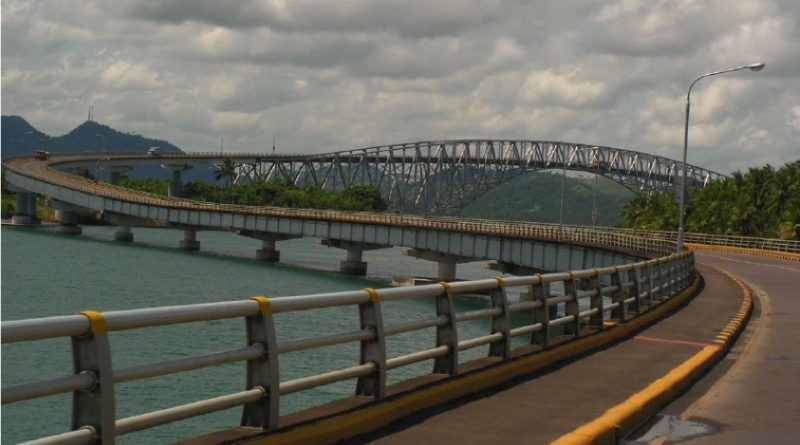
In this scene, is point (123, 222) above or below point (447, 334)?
below

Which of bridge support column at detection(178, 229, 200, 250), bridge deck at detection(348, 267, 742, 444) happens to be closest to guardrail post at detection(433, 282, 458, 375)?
bridge deck at detection(348, 267, 742, 444)

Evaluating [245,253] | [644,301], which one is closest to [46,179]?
[245,253]

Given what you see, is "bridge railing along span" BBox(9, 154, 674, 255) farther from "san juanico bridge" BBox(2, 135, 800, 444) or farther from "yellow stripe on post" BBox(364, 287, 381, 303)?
"yellow stripe on post" BBox(364, 287, 381, 303)

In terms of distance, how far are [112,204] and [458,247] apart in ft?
202

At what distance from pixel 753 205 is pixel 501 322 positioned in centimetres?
12615

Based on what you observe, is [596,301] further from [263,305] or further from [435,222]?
[435,222]

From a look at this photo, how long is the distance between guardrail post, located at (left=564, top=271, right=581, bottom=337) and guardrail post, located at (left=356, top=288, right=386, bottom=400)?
334 inches

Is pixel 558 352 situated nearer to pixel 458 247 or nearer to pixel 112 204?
pixel 458 247

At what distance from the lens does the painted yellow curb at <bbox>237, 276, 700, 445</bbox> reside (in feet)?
30.2

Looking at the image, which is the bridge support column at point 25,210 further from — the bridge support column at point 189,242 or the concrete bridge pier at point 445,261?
the concrete bridge pier at point 445,261

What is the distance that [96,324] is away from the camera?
7105 mm

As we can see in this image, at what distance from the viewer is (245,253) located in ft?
453

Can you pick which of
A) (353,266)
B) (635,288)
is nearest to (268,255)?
(353,266)

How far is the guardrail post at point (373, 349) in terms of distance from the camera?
10.9 m
